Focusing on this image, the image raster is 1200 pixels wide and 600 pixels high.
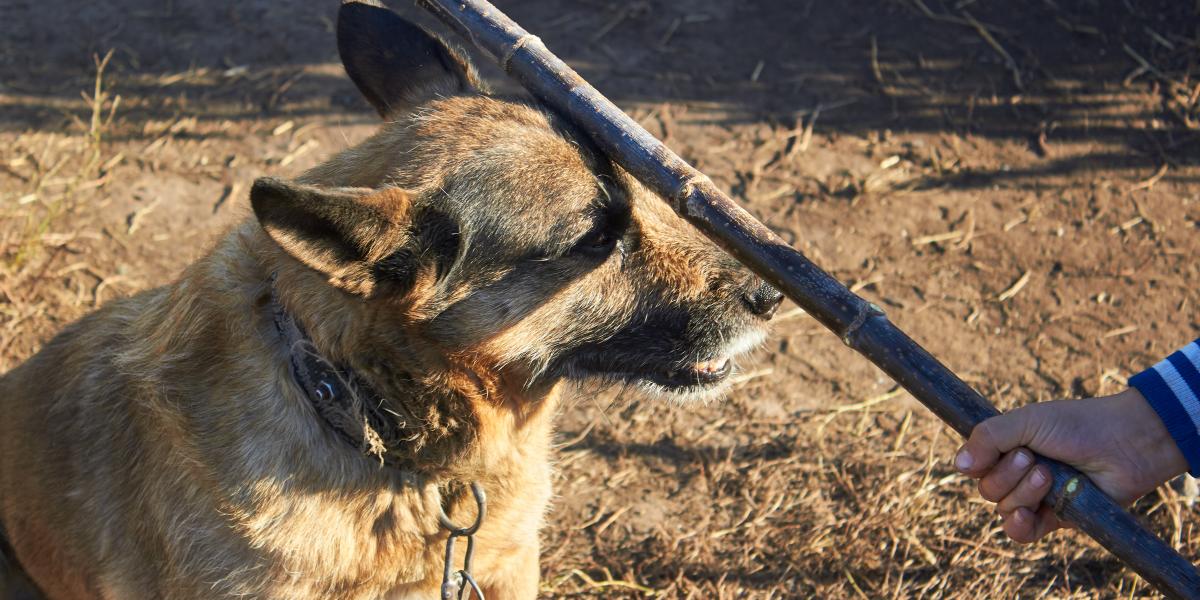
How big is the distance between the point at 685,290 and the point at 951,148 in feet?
12.5

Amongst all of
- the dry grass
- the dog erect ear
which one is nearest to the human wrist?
the dry grass

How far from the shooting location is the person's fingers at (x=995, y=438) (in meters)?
2.31

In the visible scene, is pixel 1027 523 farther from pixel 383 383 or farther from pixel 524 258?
pixel 383 383

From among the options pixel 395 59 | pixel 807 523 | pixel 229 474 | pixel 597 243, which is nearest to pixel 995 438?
pixel 597 243

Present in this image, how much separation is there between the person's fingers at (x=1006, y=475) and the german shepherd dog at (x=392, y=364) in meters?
0.88

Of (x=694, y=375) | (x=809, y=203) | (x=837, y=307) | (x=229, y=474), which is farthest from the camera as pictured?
(x=809, y=203)

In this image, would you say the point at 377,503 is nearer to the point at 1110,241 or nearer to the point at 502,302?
the point at 502,302

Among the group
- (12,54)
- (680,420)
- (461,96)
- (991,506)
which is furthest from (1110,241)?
(12,54)

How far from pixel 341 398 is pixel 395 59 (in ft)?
4.10

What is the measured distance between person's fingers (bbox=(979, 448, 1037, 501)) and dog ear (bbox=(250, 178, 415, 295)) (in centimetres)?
163

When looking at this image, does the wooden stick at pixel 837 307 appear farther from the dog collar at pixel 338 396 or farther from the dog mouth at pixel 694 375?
the dog collar at pixel 338 396

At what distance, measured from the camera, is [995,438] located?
2342mm

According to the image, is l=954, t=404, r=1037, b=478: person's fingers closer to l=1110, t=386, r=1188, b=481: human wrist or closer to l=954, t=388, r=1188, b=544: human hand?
l=954, t=388, r=1188, b=544: human hand

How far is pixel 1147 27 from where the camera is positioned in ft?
22.6
